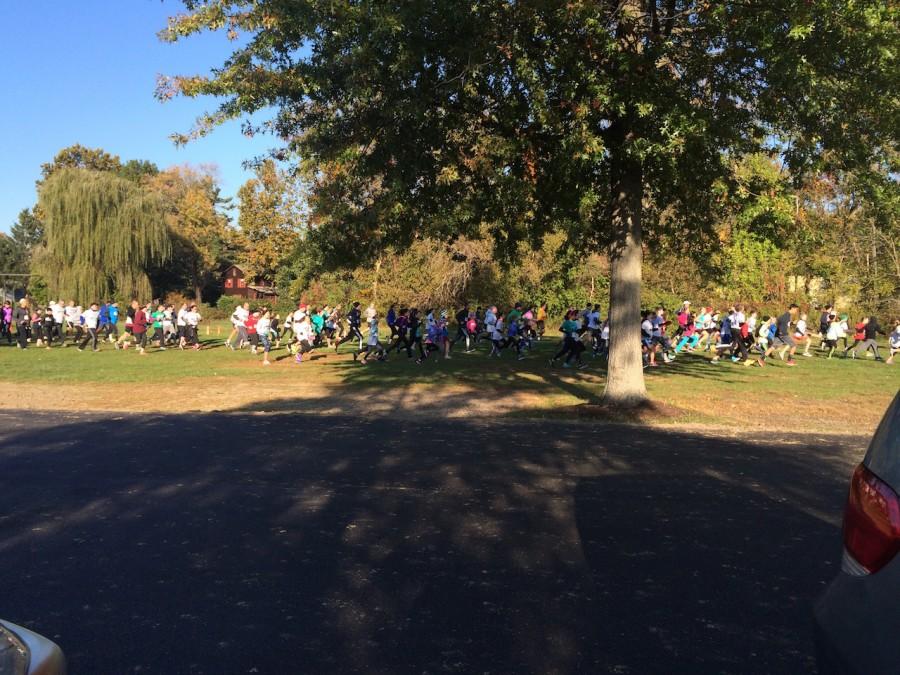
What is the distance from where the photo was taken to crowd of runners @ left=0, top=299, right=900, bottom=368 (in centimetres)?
2483

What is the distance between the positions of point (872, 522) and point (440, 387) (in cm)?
1599

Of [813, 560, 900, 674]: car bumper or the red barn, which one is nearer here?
[813, 560, 900, 674]: car bumper

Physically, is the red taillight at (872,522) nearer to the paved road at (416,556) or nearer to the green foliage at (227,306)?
the paved road at (416,556)

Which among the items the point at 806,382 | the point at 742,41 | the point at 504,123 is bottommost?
the point at 806,382

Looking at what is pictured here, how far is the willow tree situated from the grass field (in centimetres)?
1992

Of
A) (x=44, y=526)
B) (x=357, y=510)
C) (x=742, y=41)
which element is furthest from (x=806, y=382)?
(x=44, y=526)

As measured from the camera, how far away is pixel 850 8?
10.0 m

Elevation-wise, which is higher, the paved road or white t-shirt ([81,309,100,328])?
white t-shirt ([81,309,100,328])

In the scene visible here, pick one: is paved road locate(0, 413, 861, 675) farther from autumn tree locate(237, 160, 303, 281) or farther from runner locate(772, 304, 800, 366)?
autumn tree locate(237, 160, 303, 281)

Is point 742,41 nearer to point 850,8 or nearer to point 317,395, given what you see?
point 850,8

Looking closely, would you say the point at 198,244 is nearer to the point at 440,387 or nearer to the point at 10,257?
the point at 10,257

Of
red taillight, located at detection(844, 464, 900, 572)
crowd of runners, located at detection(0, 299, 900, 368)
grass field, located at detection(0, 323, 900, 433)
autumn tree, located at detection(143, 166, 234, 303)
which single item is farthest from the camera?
autumn tree, located at detection(143, 166, 234, 303)

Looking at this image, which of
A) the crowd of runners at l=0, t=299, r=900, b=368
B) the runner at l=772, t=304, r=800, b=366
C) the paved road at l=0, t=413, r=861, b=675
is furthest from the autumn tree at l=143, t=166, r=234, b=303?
the paved road at l=0, t=413, r=861, b=675

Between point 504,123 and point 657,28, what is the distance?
2889 mm
